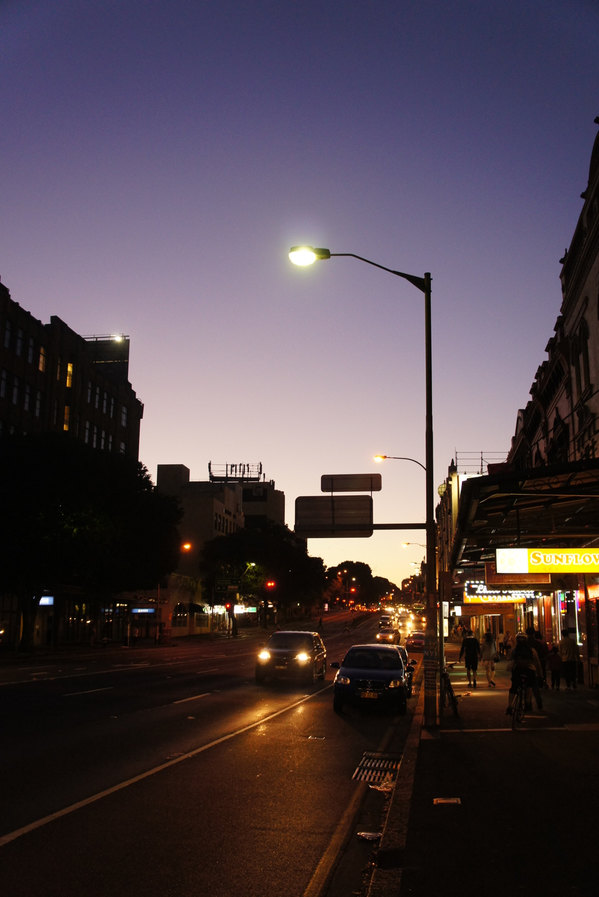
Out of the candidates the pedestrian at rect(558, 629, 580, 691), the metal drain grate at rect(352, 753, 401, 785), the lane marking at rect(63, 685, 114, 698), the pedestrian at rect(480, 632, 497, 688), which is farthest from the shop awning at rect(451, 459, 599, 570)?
the lane marking at rect(63, 685, 114, 698)

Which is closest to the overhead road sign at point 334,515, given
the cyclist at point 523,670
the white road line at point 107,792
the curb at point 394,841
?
the cyclist at point 523,670

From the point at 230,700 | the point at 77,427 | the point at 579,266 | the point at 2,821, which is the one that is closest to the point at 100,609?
the point at 77,427

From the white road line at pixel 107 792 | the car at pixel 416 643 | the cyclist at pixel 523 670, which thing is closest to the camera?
the white road line at pixel 107 792

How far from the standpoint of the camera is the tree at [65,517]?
43.1m

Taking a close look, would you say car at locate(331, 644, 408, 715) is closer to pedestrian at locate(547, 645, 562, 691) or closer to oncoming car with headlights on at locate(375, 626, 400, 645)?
pedestrian at locate(547, 645, 562, 691)

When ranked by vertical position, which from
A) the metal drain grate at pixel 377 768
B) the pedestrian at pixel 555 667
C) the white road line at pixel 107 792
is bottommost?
the metal drain grate at pixel 377 768

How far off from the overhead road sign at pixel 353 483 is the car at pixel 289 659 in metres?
8.33

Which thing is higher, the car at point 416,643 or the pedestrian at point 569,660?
the pedestrian at point 569,660

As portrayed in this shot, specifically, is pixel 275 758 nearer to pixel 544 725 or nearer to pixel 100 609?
pixel 544 725

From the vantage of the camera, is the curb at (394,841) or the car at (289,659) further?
the car at (289,659)

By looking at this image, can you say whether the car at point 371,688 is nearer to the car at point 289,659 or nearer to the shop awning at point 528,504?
the shop awning at point 528,504

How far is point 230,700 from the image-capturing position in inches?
818

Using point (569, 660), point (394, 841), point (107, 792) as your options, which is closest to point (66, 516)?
point (569, 660)

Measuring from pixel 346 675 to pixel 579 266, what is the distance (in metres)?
13.1
